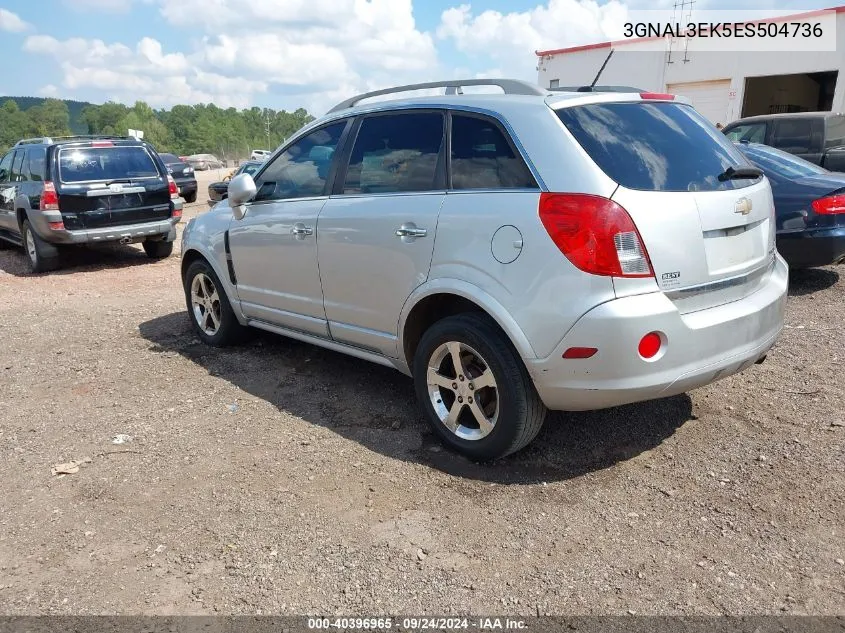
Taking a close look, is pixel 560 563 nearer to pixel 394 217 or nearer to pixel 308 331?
pixel 394 217

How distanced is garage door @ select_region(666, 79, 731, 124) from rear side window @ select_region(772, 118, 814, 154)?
35.7ft

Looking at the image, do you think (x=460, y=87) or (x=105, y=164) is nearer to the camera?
(x=460, y=87)

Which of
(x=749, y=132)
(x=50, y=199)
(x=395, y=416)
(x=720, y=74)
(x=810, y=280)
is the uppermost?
(x=720, y=74)

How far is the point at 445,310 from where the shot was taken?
11.9ft

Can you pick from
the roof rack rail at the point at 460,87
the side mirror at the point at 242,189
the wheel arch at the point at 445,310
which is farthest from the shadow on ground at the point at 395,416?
the roof rack rail at the point at 460,87

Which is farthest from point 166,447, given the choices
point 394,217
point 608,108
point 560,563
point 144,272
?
point 144,272

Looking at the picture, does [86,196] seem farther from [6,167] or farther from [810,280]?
[810,280]

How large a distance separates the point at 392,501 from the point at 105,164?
8.04m

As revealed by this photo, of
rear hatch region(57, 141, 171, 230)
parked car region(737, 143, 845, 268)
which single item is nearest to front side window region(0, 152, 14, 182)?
rear hatch region(57, 141, 171, 230)

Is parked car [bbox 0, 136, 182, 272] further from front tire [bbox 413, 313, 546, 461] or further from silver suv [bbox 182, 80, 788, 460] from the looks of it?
front tire [bbox 413, 313, 546, 461]

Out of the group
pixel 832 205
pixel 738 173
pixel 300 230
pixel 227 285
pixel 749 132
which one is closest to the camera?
pixel 738 173

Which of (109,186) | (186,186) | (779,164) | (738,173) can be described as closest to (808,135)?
(779,164)

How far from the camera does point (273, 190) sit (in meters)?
4.67

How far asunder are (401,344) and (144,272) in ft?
22.6
